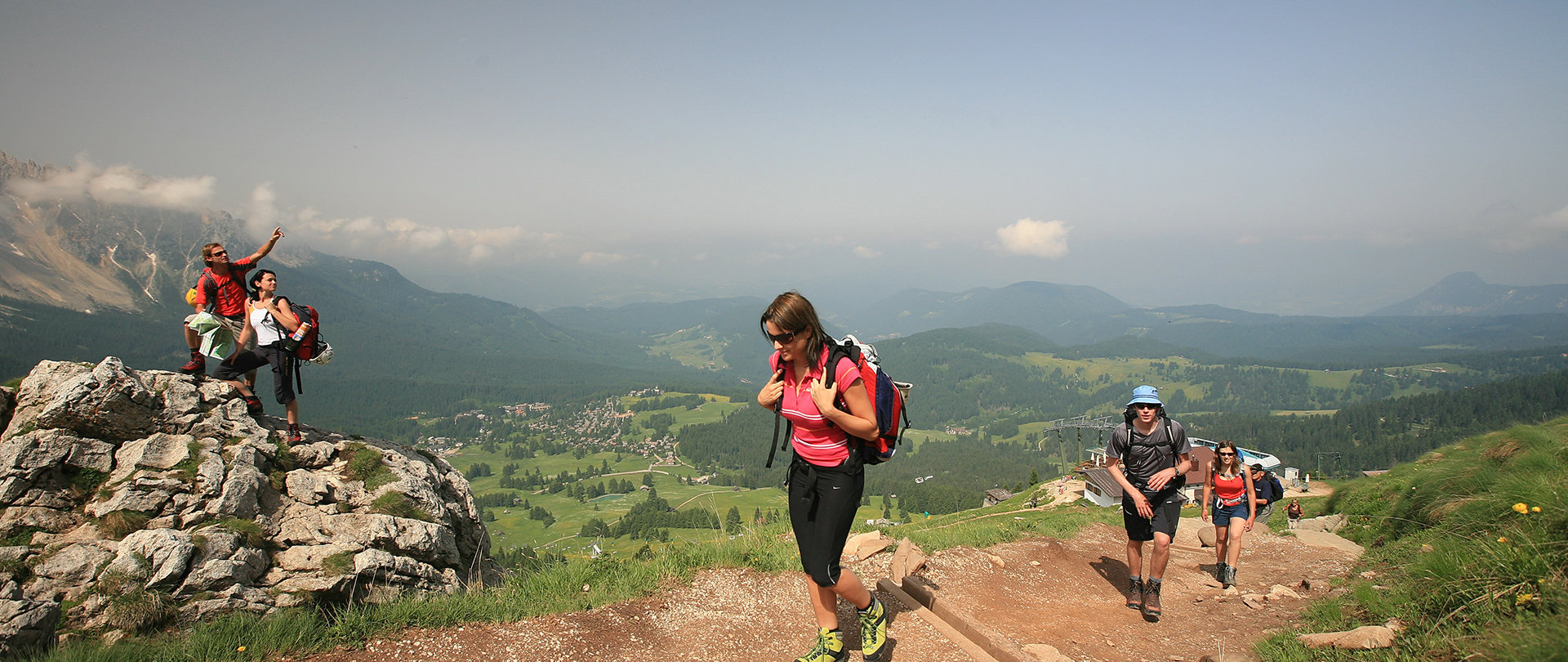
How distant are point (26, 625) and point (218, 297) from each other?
194 inches

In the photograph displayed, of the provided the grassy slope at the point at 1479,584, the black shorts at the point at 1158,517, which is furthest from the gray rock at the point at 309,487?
the grassy slope at the point at 1479,584

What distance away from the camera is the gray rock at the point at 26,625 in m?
4.54

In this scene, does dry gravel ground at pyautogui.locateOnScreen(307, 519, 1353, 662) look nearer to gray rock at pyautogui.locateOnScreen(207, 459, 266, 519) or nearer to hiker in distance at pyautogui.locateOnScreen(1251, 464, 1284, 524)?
hiker in distance at pyautogui.locateOnScreen(1251, 464, 1284, 524)

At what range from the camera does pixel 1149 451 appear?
6.57 metres

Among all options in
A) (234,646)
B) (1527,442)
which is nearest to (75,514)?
(234,646)

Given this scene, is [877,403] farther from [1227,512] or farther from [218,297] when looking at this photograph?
[218,297]

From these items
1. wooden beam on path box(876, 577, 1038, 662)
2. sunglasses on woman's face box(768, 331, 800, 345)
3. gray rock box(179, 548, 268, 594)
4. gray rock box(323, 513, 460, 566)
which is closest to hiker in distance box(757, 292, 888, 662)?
sunglasses on woman's face box(768, 331, 800, 345)

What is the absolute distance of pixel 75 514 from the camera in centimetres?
616

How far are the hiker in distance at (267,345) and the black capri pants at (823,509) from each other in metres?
7.47

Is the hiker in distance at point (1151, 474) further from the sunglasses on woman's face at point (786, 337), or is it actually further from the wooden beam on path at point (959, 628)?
the sunglasses on woman's face at point (786, 337)

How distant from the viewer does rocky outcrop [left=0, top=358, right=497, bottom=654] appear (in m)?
5.29

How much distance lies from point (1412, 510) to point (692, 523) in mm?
65124

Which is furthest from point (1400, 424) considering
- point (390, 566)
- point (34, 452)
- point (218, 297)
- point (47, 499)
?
point (34, 452)

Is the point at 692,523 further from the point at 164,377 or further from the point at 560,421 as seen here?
the point at 560,421
